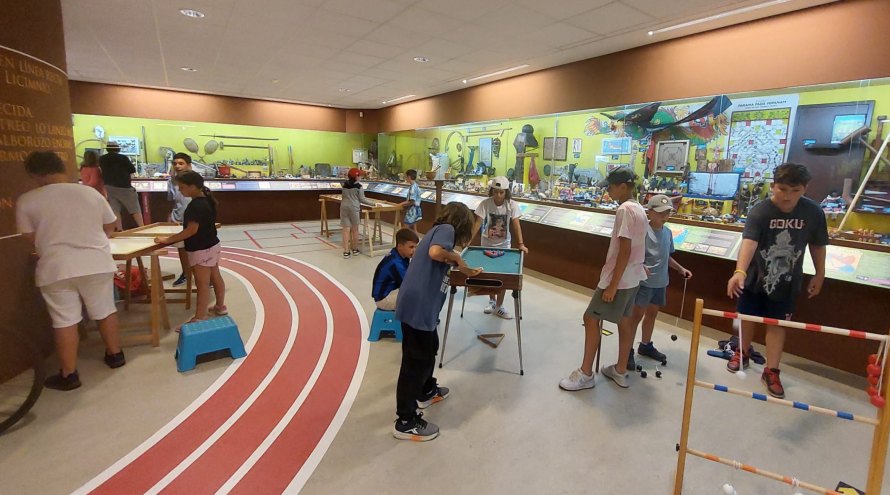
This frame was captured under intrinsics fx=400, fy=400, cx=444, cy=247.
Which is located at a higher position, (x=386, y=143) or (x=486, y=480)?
(x=386, y=143)

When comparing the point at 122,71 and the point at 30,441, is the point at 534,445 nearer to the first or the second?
the point at 30,441

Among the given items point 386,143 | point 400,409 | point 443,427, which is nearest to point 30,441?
point 400,409

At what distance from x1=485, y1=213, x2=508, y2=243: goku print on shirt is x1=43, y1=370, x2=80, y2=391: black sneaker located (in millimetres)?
3645

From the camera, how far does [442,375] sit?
3.29 metres

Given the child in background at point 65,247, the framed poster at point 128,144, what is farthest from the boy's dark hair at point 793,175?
the framed poster at point 128,144

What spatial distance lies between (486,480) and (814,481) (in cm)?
187

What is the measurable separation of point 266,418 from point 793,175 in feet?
13.1

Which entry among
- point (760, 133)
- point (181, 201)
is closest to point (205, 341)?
point (181, 201)

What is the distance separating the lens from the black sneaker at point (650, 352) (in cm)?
359

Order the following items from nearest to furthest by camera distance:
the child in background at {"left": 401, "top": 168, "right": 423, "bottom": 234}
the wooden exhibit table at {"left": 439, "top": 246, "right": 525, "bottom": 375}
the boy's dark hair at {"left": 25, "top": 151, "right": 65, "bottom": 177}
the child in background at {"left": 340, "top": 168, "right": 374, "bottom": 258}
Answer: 1. the boy's dark hair at {"left": 25, "top": 151, "right": 65, "bottom": 177}
2. the wooden exhibit table at {"left": 439, "top": 246, "right": 525, "bottom": 375}
3. the child in background at {"left": 340, "top": 168, "right": 374, "bottom": 258}
4. the child in background at {"left": 401, "top": 168, "right": 423, "bottom": 234}

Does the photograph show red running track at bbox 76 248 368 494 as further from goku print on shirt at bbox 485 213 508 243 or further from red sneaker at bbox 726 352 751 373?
red sneaker at bbox 726 352 751 373

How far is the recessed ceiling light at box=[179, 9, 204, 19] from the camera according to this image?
4307mm

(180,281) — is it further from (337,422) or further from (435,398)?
(435,398)

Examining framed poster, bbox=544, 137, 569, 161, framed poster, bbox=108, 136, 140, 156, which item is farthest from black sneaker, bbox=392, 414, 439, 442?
framed poster, bbox=108, 136, 140, 156
